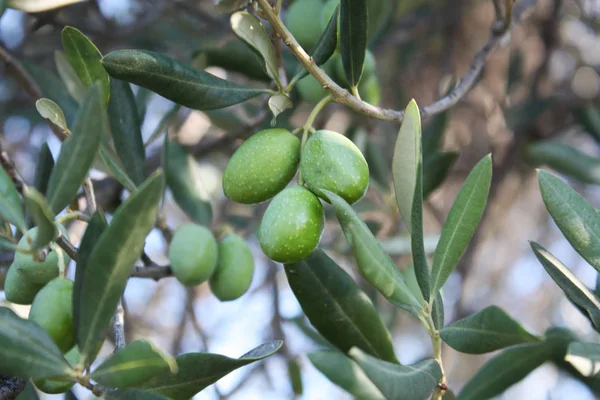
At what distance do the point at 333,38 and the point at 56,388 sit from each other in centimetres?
65

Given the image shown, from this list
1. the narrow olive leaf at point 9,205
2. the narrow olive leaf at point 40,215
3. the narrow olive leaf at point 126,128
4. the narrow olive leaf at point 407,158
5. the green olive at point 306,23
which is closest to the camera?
the narrow olive leaf at point 40,215

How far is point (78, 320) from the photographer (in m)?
0.82

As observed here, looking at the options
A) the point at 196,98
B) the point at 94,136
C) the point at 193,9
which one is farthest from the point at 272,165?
the point at 193,9

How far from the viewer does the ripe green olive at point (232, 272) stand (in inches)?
54.3

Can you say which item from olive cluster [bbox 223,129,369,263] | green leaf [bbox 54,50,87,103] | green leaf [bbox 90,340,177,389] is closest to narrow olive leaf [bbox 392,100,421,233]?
olive cluster [bbox 223,129,369,263]

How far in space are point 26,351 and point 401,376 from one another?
0.42 meters

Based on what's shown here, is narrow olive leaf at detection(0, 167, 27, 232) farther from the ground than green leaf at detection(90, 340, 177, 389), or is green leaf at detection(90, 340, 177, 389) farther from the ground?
narrow olive leaf at detection(0, 167, 27, 232)

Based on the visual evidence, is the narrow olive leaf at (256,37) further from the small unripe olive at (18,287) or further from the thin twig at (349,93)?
the small unripe olive at (18,287)

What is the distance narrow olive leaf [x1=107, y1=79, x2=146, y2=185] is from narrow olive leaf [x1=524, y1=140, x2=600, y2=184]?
1424 mm

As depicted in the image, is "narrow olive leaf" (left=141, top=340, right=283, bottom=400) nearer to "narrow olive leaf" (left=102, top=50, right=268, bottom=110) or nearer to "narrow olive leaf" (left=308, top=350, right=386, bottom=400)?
"narrow olive leaf" (left=308, top=350, right=386, bottom=400)

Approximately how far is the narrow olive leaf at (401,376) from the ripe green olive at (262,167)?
31 cm

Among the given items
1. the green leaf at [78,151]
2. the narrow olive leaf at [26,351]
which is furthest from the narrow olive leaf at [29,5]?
A: the narrow olive leaf at [26,351]

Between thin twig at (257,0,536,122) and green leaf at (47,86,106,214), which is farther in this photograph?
thin twig at (257,0,536,122)

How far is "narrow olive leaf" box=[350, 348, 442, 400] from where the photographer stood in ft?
2.39
